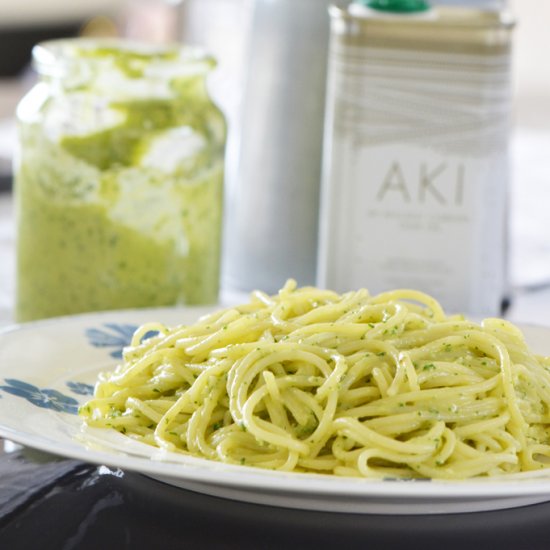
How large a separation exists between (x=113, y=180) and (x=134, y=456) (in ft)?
1.98

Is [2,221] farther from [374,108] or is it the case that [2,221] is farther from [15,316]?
[374,108]

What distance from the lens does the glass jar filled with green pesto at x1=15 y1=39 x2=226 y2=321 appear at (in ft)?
4.44

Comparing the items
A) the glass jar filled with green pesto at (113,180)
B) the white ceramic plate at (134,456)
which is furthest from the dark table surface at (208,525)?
the glass jar filled with green pesto at (113,180)

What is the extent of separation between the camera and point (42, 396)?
0.97m

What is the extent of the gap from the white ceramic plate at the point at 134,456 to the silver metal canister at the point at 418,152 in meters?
0.27

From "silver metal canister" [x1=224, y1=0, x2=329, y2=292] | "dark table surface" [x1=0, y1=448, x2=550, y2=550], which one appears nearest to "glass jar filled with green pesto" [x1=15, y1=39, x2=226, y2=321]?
"silver metal canister" [x1=224, y1=0, x2=329, y2=292]

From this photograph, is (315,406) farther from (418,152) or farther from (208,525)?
(418,152)

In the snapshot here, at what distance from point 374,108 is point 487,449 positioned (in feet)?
1.88

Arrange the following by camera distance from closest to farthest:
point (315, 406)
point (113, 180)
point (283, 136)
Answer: point (315, 406) → point (113, 180) → point (283, 136)

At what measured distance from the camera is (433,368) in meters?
0.93

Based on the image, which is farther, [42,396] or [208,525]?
[42,396]

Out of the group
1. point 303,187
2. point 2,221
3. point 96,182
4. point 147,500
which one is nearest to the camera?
point 147,500

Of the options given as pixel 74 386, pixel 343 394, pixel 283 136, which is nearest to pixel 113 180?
pixel 283 136

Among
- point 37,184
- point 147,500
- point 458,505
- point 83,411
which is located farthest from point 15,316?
point 458,505
